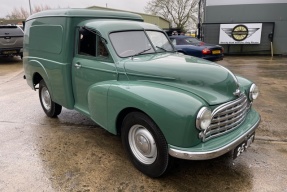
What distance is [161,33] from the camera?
4.60m

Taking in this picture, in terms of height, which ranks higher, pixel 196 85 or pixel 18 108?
pixel 196 85

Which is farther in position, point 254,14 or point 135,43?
point 254,14

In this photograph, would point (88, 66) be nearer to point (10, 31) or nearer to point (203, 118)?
point (203, 118)

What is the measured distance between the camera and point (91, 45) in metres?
3.97

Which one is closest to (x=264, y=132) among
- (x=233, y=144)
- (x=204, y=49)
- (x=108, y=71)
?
(x=233, y=144)

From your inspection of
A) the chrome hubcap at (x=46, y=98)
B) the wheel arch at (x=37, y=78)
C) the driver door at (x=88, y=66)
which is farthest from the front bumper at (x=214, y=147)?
the wheel arch at (x=37, y=78)

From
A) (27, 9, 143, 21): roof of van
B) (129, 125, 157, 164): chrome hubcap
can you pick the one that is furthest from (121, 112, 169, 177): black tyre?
(27, 9, 143, 21): roof of van

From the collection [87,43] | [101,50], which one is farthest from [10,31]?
[101,50]

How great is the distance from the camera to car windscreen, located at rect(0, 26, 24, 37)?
41.5ft

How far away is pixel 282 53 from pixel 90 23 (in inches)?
566

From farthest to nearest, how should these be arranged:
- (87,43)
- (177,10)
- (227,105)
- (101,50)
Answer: (177,10)
(87,43)
(101,50)
(227,105)

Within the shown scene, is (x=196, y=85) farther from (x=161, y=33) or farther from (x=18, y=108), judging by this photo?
(x=18, y=108)

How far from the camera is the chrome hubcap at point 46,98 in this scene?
5265 mm

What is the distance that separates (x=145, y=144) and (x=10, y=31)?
1245cm
